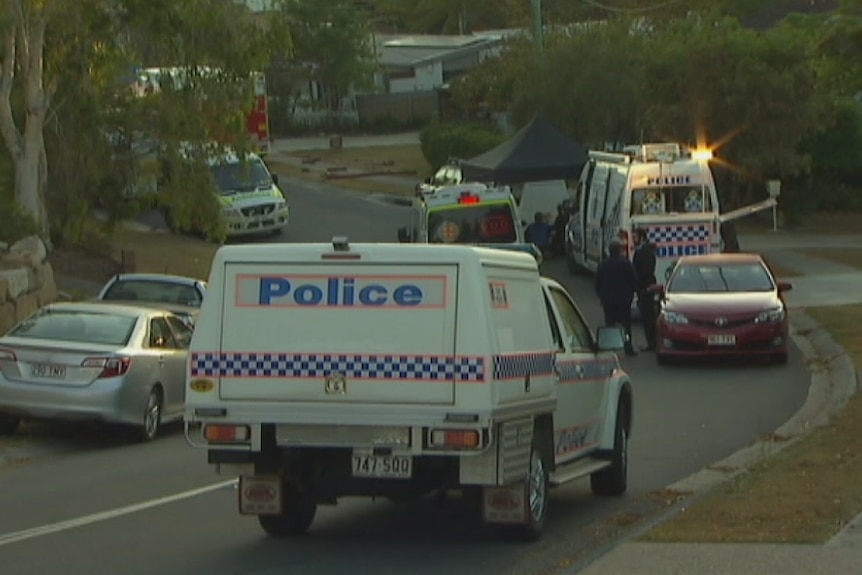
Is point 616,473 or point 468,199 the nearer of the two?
point 616,473

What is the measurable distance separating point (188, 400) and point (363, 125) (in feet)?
232

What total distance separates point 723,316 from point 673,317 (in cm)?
75

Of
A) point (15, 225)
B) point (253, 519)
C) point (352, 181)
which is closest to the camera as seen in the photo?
point (253, 519)

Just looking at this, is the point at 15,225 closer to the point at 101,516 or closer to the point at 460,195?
the point at 460,195

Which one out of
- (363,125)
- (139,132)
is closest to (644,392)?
(139,132)

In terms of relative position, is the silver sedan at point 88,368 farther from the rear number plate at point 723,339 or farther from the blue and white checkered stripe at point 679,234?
the blue and white checkered stripe at point 679,234

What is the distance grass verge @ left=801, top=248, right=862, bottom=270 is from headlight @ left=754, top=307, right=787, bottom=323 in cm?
1391

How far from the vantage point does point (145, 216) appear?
4678cm

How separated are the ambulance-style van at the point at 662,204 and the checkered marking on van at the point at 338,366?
2140 cm

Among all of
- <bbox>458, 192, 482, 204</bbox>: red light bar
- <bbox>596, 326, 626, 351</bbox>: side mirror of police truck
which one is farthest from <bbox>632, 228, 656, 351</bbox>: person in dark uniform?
<bbox>596, 326, 626, 351</bbox>: side mirror of police truck

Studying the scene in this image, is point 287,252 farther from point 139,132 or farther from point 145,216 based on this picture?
point 145,216

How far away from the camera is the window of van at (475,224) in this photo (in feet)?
111

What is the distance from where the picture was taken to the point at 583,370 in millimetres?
13289

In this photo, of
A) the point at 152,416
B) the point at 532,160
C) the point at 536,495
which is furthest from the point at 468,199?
the point at 536,495
